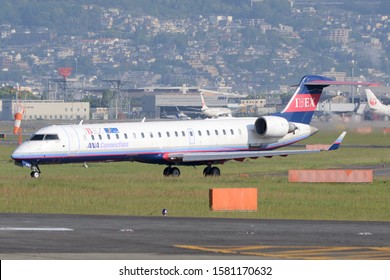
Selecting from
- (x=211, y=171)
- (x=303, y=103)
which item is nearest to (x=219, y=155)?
(x=211, y=171)

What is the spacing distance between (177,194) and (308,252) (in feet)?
76.7

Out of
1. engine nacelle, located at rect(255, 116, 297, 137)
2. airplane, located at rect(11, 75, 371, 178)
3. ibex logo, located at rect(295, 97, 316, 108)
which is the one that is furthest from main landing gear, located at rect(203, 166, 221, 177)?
ibex logo, located at rect(295, 97, 316, 108)

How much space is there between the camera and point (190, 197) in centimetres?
6034

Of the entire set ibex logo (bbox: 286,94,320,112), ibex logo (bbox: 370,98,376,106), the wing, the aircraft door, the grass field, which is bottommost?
the grass field

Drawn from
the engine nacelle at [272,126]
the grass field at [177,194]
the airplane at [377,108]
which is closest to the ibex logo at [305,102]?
the grass field at [177,194]

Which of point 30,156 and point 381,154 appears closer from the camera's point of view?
point 30,156

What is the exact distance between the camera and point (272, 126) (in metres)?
80.6

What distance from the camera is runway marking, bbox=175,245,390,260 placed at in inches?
1465

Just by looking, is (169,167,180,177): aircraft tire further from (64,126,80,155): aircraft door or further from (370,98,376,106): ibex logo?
(370,98,376,106): ibex logo

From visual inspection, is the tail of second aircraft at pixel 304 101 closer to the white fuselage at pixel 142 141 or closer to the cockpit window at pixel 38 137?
the white fuselage at pixel 142 141

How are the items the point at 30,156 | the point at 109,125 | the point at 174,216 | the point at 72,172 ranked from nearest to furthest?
the point at 174,216 → the point at 30,156 → the point at 109,125 → the point at 72,172

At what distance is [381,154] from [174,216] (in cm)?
5907
